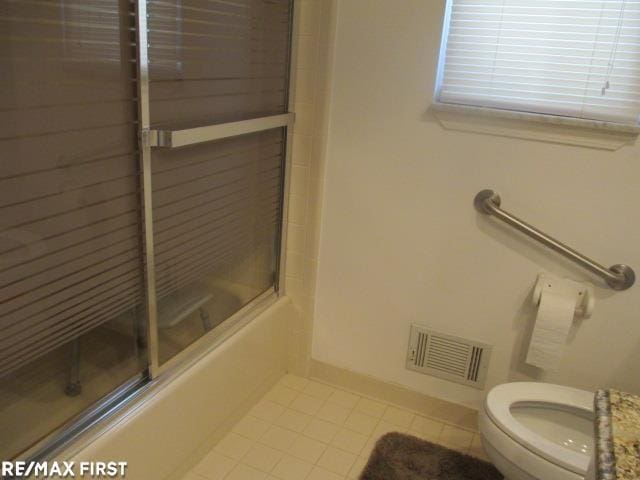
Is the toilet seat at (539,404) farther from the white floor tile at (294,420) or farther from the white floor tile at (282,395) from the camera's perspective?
the white floor tile at (282,395)

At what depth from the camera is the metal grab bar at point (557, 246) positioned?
1.80 meters

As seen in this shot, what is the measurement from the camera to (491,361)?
2.09 meters

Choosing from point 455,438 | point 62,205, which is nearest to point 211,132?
point 62,205

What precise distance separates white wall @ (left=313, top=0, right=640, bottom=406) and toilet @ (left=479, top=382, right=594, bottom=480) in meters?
0.23

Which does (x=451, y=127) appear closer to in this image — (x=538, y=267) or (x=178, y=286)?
(x=538, y=267)

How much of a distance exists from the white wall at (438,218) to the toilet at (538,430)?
9.2 inches

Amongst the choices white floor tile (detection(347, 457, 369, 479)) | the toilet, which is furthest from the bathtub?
the toilet

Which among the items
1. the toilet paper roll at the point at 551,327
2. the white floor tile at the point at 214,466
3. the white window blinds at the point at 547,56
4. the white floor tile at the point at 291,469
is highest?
the white window blinds at the point at 547,56

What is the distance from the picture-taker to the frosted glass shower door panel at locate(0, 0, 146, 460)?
3.97 feet

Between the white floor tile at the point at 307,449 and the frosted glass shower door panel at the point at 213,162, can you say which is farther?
the white floor tile at the point at 307,449

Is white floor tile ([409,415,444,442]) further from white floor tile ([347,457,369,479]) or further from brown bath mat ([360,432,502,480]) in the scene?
white floor tile ([347,457,369,479])

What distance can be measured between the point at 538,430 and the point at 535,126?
3.12 feet

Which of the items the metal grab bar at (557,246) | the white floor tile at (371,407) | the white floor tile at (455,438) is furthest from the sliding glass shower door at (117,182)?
the white floor tile at (455,438)

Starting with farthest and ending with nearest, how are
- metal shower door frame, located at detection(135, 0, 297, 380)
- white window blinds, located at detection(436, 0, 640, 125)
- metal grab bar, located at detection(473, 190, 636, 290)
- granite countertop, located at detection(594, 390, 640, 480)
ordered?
metal grab bar, located at detection(473, 190, 636, 290), white window blinds, located at detection(436, 0, 640, 125), metal shower door frame, located at detection(135, 0, 297, 380), granite countertop, located at detection(594, 390, 640, 480)
